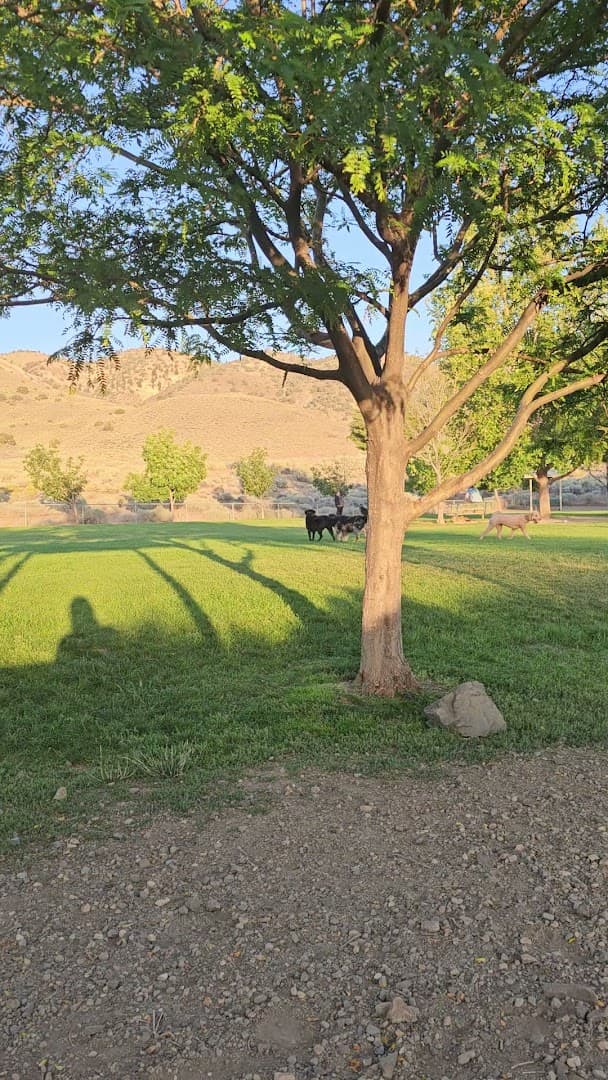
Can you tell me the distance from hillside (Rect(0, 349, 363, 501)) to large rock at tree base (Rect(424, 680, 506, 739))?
64534 millimetres

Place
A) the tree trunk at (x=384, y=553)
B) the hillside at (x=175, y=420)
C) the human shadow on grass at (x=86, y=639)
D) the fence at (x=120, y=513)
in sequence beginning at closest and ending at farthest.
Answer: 1. the tree trunk at (x=384, y=553)
2. the human shadow on grass at (x=86, y=639)
3. the fence at (x=120, y=513)
4. the hillside at (x=175, y=420)

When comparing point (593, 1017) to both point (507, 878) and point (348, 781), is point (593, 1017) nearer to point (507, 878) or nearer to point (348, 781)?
point (507, 878)

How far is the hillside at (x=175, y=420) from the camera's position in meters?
85.1

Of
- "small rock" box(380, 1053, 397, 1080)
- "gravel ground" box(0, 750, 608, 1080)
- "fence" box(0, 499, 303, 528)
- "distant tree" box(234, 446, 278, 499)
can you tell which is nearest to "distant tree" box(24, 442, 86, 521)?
"fence" box(0, 499, 303, 528)

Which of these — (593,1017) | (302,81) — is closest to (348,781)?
(593,1017)

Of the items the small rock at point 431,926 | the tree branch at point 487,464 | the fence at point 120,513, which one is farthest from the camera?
the fence at point 120,513

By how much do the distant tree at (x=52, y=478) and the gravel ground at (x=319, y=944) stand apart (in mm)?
54893

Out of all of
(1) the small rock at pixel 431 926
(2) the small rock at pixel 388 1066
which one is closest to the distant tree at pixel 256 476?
(1) the small rock at pixel 431 926

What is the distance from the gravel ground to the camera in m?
2.63

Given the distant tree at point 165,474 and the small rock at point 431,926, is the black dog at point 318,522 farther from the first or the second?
the distant tree at point 165,474

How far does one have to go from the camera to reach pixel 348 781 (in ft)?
17.7

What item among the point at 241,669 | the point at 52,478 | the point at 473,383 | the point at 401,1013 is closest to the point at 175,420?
the point at 52,478

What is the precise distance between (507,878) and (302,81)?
15.3 feet

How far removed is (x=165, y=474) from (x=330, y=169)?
57101 mm
